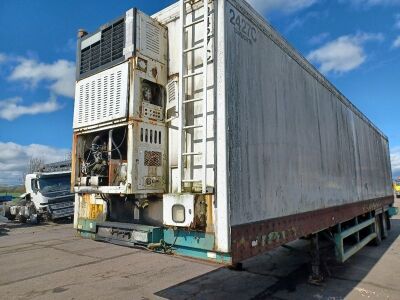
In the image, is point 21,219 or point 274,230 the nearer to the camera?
point 274,230

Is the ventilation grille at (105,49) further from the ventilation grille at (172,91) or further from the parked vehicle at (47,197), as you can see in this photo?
the parked vehicle at (47,197)

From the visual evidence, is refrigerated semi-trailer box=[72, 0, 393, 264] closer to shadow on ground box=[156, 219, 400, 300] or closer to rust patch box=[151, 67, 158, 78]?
rust patch box=[151, 67, 158, 78]

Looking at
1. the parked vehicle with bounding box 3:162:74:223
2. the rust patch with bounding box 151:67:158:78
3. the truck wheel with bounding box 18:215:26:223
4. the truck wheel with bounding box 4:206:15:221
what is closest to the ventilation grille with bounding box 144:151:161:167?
the rust patch with bounding box 151:67:158:78

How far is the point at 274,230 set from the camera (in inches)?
134

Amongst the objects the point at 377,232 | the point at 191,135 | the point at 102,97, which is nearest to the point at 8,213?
the point at 102,97

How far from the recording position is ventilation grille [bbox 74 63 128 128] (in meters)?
3.20

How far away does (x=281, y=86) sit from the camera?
394 centimetres

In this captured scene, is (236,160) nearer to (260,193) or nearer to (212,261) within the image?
(260,193)

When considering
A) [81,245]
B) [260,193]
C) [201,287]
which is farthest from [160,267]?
[260,193]

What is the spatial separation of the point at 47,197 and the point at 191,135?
530 inches

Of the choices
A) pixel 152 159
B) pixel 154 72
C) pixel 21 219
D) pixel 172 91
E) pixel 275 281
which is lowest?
pixel 275 281

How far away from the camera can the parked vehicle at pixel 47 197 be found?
1459 cm

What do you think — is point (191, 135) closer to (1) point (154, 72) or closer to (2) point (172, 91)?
(2) point (172, 91)

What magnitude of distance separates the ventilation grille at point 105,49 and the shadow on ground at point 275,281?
3578mm
